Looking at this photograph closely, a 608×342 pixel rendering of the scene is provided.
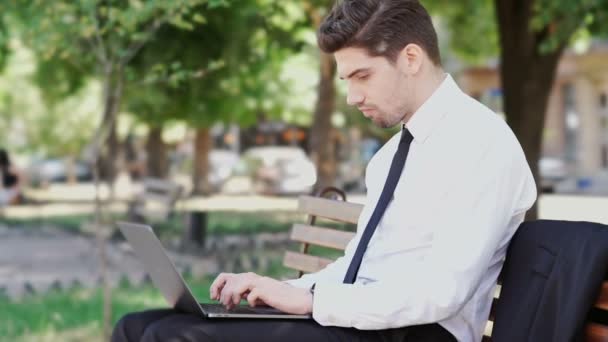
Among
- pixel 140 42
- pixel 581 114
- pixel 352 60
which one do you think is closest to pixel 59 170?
pixel 581 114

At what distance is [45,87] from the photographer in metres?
20.0

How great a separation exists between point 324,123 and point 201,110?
2.14 meters

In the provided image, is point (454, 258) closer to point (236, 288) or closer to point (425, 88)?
point (425, 88)

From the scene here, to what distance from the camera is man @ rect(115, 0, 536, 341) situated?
2799 mm

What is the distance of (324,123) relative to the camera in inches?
735

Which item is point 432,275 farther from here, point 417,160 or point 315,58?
point 315,58

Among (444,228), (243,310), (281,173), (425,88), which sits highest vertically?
(425,88)

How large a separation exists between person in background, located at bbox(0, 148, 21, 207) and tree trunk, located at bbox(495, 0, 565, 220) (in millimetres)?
14233

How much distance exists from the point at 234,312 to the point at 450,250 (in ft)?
2.02

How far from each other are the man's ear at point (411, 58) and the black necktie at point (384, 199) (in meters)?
0.21

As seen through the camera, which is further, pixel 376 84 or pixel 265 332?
pixel 376 84

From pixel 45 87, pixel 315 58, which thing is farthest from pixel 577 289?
pixel 315 58

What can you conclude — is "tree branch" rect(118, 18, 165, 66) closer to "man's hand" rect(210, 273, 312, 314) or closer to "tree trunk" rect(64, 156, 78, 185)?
"man's hand" rect(210, 273, 312, 314)

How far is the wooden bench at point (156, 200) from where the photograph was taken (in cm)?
1856
